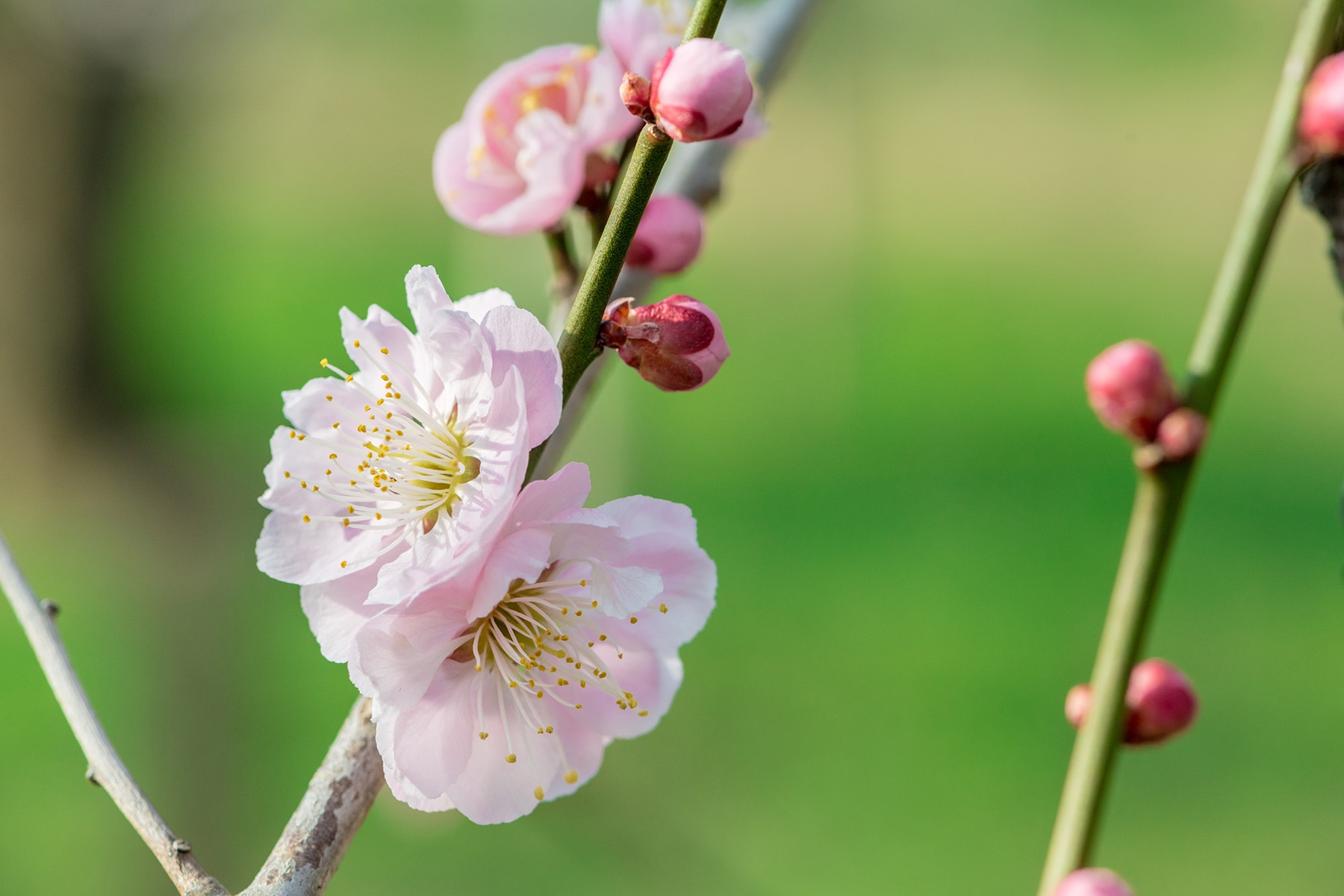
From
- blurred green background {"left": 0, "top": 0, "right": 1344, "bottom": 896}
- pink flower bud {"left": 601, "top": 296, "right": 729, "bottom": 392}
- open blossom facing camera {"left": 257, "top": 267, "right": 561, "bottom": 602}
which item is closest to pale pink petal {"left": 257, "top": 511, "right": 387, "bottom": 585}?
open blossom facing camera {"left": 257, "top": 267, "right": 561, "bottom": 602}

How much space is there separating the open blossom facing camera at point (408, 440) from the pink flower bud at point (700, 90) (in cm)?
7

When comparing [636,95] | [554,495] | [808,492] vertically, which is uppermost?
[636,95]

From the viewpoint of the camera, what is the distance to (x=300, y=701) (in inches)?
103

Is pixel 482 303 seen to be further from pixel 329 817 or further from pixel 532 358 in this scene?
pixel 329 817

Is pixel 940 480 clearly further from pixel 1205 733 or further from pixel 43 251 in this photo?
pixel 43 251

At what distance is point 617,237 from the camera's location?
1.05 ft

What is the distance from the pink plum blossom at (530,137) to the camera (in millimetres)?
490

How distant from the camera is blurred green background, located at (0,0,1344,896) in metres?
1.82

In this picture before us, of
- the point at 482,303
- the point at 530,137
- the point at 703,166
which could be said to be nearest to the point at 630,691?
the point at 482,303

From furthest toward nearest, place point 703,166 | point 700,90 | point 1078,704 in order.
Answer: point 703,166 → point 1078,704 → point 700,90

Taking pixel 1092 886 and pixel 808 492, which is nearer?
pixel 1092 886

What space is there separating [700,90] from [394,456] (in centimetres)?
17

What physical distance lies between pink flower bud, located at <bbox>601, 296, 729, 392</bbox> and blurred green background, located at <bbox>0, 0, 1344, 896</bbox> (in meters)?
0.66

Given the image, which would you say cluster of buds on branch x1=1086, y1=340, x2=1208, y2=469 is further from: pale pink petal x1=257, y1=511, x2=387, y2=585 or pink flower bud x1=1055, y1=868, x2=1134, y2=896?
pale pink petal x1=257, y1=511, x2=387, y2=585
